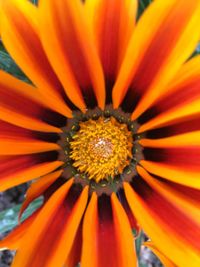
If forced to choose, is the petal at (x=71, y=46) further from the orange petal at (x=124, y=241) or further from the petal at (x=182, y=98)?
the orange petal at (x=124, y=241)

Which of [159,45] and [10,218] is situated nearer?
[159,45]

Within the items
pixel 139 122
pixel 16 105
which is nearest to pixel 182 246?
pixel 139 122

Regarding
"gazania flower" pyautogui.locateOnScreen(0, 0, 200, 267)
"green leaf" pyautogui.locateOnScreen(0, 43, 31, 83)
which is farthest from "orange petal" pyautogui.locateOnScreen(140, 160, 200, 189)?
"green leaf" pyautogui.locateOnScreen(0, 43, 31, 83)

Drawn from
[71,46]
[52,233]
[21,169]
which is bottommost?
[52,233]

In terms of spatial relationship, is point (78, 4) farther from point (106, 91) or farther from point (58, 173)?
point (58, 173)

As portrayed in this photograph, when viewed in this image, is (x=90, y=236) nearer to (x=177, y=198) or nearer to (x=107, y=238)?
(x=107, y=238)

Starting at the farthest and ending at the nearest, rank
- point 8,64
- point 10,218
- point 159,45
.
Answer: point 10,218, point 8,64, point 159,45

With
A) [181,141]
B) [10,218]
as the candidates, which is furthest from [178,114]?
[10,218]
